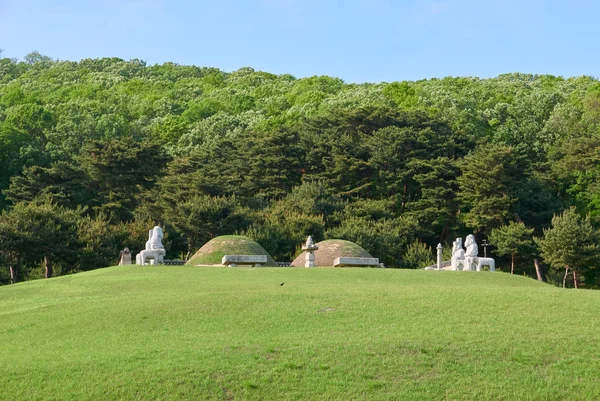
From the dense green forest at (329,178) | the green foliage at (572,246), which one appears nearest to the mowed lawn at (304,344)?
the green foliage at (572,246)

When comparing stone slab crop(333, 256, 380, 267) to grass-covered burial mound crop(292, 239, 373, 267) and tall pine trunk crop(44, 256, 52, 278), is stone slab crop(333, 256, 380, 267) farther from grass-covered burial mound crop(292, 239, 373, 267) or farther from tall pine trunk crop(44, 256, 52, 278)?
tall pine trunk crop(44, 256, 52, 278)

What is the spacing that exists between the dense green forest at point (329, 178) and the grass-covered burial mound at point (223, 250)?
12690 mm

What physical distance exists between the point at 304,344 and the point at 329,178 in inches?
2146

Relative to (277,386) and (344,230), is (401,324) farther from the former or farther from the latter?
(344,230)

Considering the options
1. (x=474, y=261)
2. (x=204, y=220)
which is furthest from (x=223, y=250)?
(x=204, y=220)

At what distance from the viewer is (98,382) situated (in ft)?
63.7

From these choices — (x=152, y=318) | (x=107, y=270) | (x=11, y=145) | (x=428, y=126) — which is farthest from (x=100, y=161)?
(x=152, y=318)

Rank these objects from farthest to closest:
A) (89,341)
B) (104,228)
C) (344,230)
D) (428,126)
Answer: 1. (428,126)
2. (344,230)
3. (104,228)
4. (89,341)

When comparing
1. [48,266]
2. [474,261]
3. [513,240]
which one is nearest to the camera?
[474,261]

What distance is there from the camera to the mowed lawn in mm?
19234

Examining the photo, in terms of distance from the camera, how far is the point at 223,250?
45906 mm

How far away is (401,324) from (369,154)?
53.8m

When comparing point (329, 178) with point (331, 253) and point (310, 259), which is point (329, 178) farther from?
point (310, 259)

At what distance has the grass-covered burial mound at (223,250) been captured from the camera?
45406 mm
